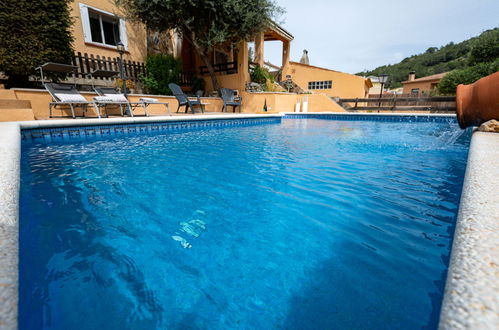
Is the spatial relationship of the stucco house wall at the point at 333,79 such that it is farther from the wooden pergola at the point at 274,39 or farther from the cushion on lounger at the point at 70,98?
the cushion on lounger at the point at 70,98

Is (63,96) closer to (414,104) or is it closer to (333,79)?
(414,104)

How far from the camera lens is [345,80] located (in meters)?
19.6

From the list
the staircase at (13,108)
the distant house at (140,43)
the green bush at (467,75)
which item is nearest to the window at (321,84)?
the distant house at (140,43)

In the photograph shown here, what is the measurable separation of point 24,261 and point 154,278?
84 cm

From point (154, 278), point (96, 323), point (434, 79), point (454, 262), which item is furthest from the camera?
point (434, 79)

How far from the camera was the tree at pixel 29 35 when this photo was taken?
20.3ft

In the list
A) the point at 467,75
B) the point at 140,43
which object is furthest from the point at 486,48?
the point at 140,43

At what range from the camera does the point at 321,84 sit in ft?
67.4

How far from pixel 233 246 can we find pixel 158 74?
1083 cm

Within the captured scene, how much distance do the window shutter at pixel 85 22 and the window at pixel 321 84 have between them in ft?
54.9

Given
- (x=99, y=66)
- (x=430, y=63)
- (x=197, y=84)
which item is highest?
(x=430, y=63)

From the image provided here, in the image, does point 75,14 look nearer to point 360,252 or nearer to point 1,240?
point 1,240

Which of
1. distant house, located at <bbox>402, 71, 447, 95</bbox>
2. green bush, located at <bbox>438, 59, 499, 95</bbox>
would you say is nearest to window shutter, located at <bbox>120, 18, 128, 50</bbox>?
green bush, located at <bbox>438, 59, 499, 95</bbox>

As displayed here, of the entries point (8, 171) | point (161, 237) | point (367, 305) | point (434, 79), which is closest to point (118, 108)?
point (8, 171)
